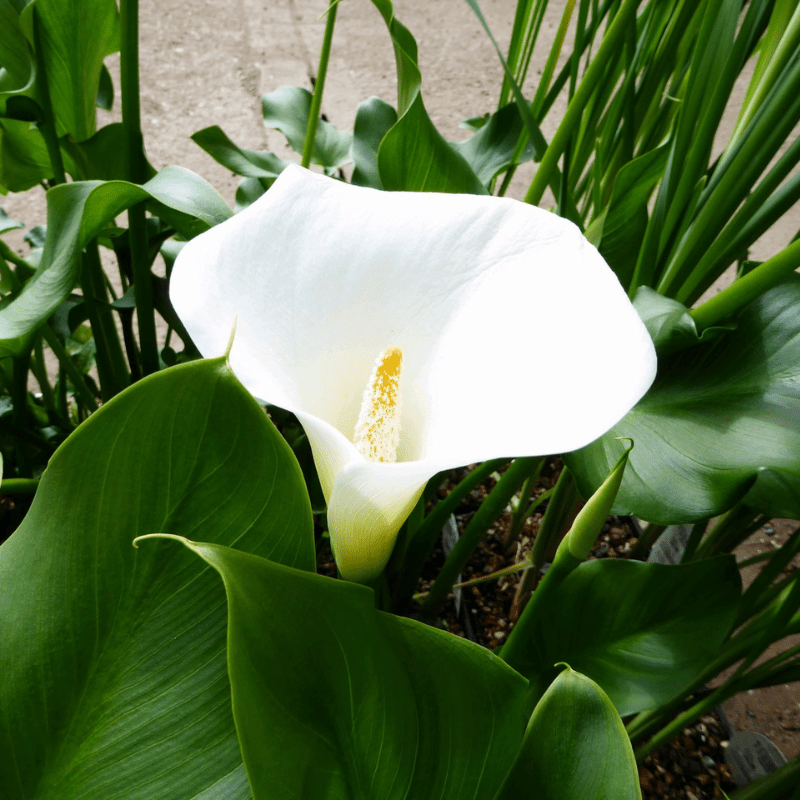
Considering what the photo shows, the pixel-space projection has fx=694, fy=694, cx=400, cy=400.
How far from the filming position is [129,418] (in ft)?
0.77

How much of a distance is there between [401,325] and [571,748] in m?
0.19

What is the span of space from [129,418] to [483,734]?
18cm

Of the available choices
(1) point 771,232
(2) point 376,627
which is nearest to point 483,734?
(2) point 376,627

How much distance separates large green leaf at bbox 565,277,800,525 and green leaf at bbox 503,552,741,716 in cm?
8

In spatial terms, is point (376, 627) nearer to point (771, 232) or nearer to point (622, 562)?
point (622, 562)

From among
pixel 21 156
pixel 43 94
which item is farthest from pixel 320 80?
pixel 21 156

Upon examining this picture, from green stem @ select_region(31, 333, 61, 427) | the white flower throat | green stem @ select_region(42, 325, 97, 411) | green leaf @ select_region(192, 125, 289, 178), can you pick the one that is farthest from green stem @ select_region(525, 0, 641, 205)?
green stem @ select_region(31, 333, 61, 427)

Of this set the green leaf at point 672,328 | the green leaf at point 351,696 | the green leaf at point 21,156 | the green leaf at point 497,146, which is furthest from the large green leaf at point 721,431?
the green leaf at point 21,156

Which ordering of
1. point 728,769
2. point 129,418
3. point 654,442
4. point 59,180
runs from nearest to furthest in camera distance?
point 129,418 < point 654,442 < point 59,180 < point 728,769

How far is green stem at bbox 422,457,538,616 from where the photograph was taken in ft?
1.53

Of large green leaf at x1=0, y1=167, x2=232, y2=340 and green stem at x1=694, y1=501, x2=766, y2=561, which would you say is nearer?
large green leaf at x1=0, y1=167, x2=232, y2=340

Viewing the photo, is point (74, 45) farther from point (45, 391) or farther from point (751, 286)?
point (751, 286)

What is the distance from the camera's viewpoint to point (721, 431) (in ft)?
1.17

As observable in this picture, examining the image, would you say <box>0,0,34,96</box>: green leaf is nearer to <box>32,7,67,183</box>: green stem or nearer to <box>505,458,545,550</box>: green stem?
<box>32,7,67,183</box>: green stem
